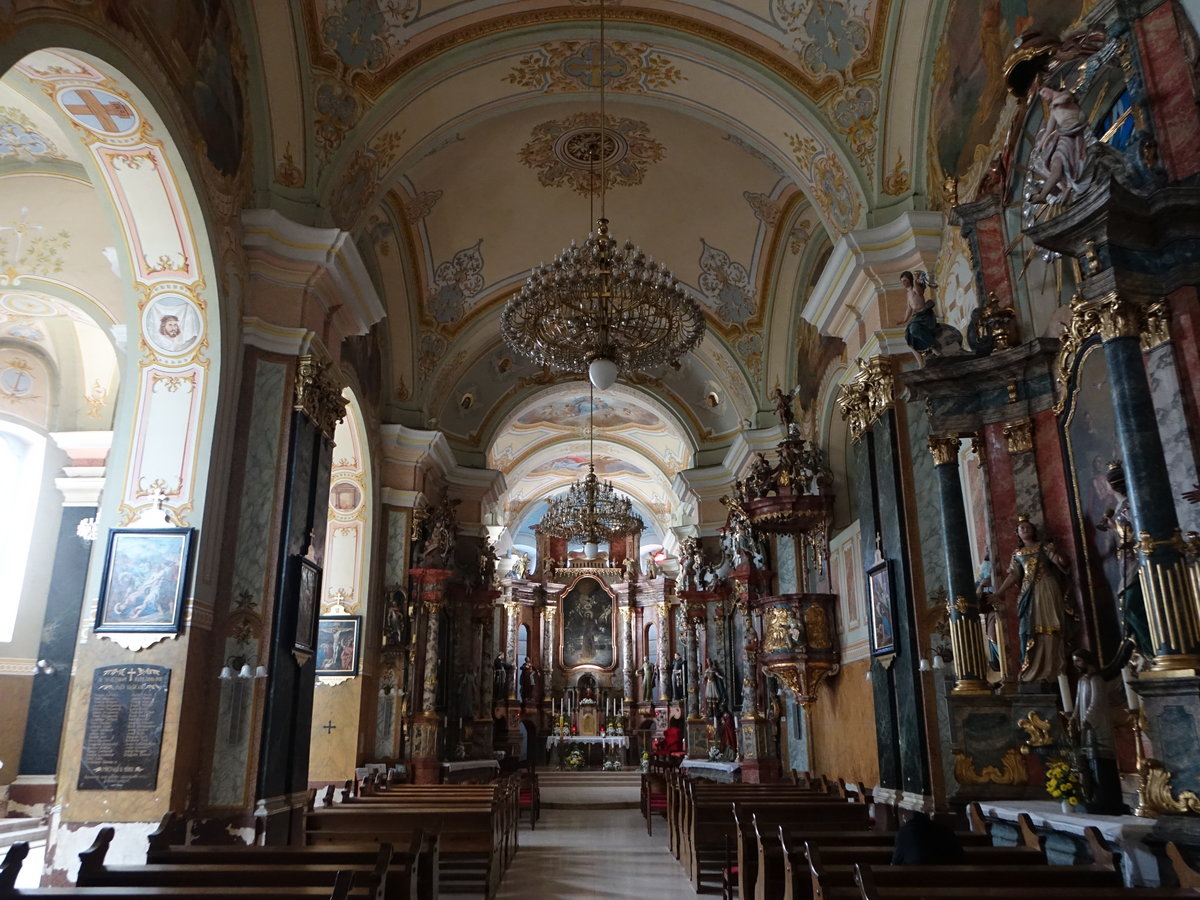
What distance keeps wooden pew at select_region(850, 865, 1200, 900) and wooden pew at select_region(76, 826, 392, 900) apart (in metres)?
2.13

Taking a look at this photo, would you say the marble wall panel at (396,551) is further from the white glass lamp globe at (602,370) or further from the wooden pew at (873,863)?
the wooden pew at (873,863)

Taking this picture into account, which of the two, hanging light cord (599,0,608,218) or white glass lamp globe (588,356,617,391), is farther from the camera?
hanging light cord (599,0,608,218)

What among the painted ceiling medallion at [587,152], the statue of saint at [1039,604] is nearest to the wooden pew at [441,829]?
the statue of saint at [1039,604]

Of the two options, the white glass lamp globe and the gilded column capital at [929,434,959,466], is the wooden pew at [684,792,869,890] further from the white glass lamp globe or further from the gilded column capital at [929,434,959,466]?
the white glass lamp globe

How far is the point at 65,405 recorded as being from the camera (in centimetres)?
1189

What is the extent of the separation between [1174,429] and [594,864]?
6971 mm

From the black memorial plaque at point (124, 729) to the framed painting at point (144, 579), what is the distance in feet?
1.14

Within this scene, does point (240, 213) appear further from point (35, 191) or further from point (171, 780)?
point (171, 780)

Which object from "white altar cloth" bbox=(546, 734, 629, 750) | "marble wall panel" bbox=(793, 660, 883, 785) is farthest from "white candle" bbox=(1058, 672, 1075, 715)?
"white altar cloth" bbox=(546, 734, 629, 750)

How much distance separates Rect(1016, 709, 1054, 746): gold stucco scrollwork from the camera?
586 centimetres

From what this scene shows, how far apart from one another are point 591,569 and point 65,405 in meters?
Result: 19.3

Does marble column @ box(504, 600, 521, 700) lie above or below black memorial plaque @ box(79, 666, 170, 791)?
above

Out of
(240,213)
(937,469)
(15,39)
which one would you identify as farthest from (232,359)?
(937,469)

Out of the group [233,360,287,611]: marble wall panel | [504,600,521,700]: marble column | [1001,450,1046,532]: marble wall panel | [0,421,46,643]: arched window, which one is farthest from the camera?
[504,600,521,700]: marble column
